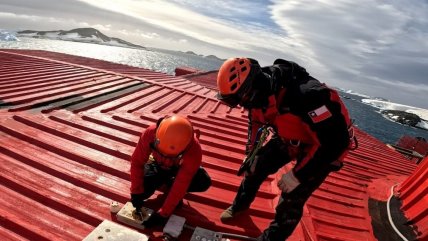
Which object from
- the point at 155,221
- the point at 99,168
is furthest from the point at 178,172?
the point at 99,168

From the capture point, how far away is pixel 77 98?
8.22m

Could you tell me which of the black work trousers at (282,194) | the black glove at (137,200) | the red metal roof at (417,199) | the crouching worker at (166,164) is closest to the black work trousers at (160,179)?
the crouching worker at (166,164)

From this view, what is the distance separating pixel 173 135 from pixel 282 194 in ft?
4.62

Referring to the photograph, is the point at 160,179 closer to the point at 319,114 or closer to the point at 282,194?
the point at 282,194

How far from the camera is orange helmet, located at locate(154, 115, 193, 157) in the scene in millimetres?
3320

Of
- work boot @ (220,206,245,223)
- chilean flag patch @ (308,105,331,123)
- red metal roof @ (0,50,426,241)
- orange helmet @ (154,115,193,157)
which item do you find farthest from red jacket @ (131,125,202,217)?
chilean flag patch @ (308,105,331,123)

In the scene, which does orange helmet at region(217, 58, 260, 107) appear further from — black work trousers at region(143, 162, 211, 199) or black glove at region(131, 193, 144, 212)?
black glove at region(131, 193, 144, 212)

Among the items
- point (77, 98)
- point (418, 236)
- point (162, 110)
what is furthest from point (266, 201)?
point (77, 98)

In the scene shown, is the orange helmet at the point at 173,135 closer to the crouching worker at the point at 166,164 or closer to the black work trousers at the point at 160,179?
the crouching worker at the point at 166,164

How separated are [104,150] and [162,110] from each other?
3272 mm

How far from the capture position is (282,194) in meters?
3.57

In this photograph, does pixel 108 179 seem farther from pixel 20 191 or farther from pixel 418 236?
pixel 418 236

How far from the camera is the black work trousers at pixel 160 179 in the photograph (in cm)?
391

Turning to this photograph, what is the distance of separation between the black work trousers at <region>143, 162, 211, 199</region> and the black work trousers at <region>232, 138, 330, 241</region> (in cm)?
53
